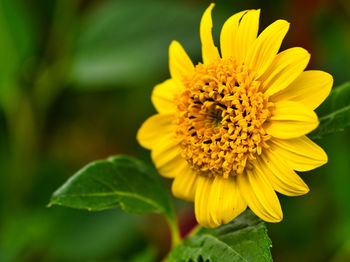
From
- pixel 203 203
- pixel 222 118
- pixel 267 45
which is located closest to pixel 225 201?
pixel 203 203

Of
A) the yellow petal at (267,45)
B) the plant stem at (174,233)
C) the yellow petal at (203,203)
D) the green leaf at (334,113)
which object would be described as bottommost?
the plant stem at (174,233)

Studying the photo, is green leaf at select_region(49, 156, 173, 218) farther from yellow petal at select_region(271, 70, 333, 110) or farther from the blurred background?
the blurred background

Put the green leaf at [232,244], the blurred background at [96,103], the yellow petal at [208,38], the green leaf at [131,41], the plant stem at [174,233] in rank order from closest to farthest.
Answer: the green leaf at [232,244] → the yellow petal at [208,38] → the plant stem at [174,233] → the blurred background at [96,103] → the green leaf at [131,41]

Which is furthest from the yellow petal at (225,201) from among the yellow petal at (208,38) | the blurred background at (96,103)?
the blurred background at (96,103)

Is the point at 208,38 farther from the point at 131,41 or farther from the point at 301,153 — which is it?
the point at 131,41

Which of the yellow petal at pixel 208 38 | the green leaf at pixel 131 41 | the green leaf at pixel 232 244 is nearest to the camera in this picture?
the green leaf at pixel 232 244

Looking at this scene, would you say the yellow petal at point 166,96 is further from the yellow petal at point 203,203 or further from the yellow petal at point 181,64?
the yellow petal at point 203,203
